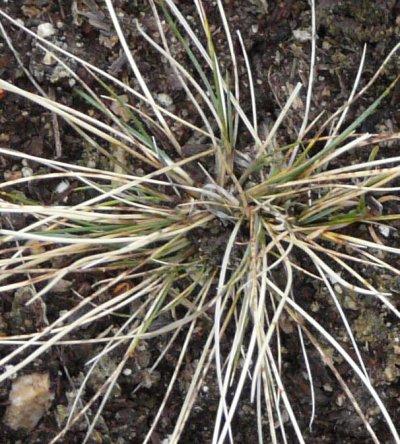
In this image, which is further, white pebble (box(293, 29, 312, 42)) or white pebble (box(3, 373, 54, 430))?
white pebble (box(293, 29, 312, 42))

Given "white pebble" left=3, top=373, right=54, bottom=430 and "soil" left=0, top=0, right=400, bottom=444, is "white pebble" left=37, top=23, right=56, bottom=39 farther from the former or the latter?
"white pebble" left=3, top=373, right=54, bottom=430

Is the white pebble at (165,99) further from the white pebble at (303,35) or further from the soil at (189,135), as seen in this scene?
the white pebble at (303,35)

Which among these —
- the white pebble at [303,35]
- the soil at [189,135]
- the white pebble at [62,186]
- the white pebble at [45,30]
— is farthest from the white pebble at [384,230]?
the white pebble at [45,30]

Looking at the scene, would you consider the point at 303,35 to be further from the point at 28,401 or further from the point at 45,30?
the point at 28,401

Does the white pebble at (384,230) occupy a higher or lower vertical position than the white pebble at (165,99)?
lower

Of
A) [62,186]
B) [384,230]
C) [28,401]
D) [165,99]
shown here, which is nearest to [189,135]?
[165,99]

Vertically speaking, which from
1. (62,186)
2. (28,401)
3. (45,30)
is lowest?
(28,401)

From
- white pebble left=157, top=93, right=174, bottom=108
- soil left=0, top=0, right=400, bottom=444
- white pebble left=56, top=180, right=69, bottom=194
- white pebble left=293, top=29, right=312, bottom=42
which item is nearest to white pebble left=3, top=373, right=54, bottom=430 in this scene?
soil left=0, top=0, right=400, bottom=444

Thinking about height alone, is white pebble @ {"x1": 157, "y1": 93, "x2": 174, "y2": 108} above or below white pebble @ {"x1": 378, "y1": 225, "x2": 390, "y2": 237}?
above

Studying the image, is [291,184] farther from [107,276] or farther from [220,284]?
[107,276]
